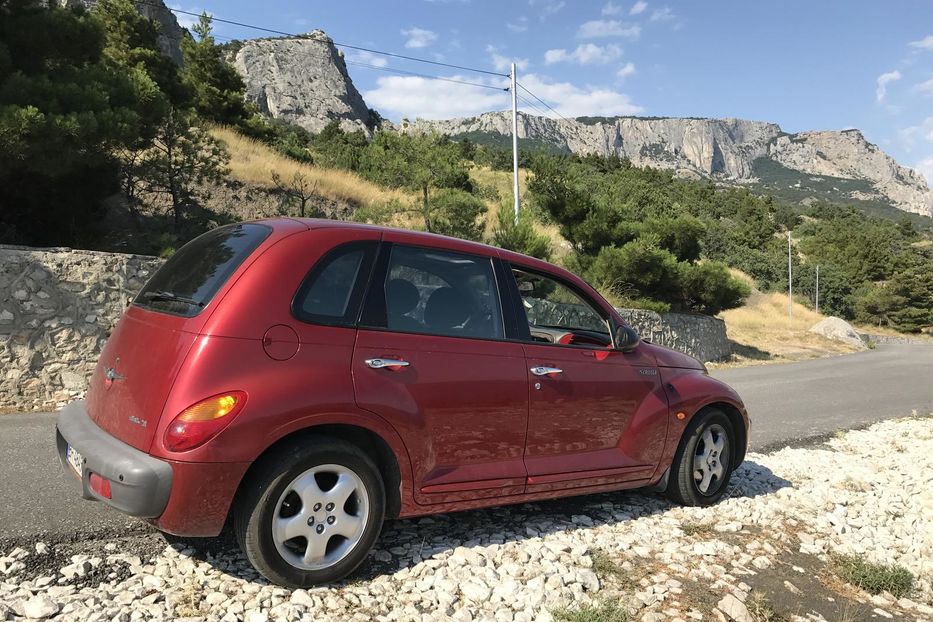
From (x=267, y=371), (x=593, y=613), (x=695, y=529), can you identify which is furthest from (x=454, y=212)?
(x=593, y=613)

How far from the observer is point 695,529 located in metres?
4.46

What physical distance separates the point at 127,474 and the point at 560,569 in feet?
7.61

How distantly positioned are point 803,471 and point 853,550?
209cm

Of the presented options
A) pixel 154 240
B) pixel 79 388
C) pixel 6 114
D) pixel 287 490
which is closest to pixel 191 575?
pixel 287 490

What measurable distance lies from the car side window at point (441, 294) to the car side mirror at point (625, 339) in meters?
1.01

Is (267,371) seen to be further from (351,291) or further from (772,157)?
(772,157)

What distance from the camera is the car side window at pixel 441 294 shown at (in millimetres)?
3508

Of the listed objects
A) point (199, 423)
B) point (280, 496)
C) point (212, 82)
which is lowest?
point (280, 496)

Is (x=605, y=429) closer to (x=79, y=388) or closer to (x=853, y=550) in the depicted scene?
(x=853, y=550)

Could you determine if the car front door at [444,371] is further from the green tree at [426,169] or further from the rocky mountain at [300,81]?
the rocky mountain at [300,81]

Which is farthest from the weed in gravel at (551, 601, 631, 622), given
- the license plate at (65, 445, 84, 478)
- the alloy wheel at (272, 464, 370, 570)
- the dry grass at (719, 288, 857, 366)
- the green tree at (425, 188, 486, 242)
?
the dry grass at (719, 288, 857, 366)

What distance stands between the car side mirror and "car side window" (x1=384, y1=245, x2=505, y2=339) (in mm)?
1013

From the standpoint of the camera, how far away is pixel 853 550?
4.37 m

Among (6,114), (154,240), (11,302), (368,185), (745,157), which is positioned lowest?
(11,302)
